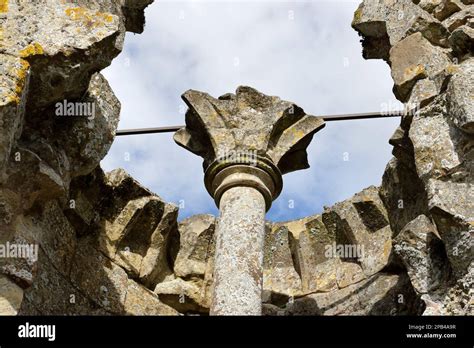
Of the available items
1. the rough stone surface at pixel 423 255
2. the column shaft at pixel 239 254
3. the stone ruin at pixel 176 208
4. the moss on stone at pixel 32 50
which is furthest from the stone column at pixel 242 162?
the moss on stone at pixel 32 50

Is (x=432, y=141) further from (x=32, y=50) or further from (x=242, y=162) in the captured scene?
(x=32, y=50)

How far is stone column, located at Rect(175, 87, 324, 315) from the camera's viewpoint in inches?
369

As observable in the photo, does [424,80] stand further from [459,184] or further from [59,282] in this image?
[59,282]

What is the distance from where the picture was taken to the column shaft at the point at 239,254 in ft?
30.0

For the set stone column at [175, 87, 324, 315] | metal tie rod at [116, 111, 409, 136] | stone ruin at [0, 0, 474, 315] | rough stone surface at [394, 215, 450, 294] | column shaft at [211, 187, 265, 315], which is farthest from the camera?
metal tie rod at [116, 111, 409, 136]

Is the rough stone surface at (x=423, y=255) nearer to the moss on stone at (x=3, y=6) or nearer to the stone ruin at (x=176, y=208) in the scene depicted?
the stone ruin at (x=176, y=208)

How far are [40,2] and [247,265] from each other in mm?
3062

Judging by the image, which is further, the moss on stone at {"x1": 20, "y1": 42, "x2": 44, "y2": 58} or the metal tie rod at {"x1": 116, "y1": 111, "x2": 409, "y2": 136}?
the metal tie rod at {"x1": 116, "y1": 111, "x2": 409, "y2": 136}

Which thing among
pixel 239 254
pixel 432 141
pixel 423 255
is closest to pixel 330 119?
pixel 239 254

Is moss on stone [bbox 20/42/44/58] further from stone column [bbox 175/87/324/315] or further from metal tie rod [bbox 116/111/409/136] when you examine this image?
metal tie rod [bbox 116/111/409/136]

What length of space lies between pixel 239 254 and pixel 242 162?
1259 millimetres

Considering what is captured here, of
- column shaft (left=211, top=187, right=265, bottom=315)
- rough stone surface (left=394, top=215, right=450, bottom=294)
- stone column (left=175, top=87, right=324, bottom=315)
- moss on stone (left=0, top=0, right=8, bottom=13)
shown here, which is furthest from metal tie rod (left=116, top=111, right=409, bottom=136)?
moss on stone (left=0, top=0, right=8, bottom=13)

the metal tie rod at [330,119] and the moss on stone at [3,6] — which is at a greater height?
the metal tie rod at [330,119]

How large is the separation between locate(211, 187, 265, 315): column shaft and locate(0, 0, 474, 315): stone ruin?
1.39 metres
